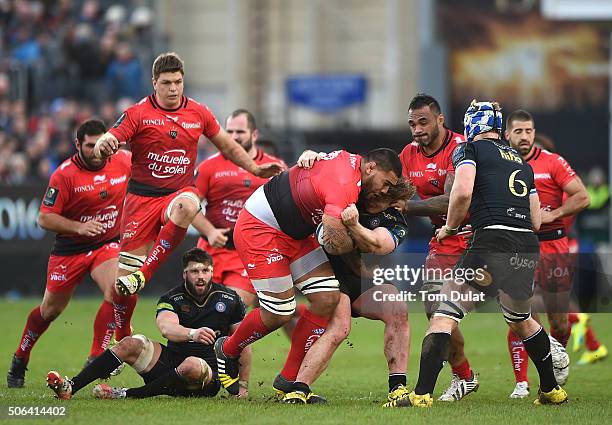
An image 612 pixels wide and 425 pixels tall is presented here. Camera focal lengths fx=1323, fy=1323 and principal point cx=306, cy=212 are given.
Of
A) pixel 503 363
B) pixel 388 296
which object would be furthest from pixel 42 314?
pixel 503 363

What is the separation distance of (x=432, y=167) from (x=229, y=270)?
2.86 meters

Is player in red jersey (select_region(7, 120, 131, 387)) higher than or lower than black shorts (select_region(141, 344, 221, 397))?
higher

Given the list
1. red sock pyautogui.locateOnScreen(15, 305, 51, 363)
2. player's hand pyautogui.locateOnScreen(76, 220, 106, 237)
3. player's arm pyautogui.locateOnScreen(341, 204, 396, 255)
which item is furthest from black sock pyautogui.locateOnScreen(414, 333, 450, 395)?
red sock pyautogui.locateOnScreen(15, 305, 51, 363)

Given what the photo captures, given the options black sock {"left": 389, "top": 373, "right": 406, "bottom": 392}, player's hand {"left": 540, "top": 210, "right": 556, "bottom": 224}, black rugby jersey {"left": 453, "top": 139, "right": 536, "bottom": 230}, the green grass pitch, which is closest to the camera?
the green grass pitch

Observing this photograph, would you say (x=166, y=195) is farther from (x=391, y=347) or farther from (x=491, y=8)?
(x=491, y=8)

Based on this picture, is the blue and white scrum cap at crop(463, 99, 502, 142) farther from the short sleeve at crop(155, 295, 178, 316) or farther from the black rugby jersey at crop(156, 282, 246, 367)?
the short sleeve at crop(155, 295, 178, 316)

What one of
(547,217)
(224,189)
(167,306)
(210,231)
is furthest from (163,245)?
(547,217)

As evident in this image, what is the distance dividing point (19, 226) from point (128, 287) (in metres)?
11.0

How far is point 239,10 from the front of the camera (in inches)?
1319

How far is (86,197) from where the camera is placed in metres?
13.0

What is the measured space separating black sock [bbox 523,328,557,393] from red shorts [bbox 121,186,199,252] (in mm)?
3529

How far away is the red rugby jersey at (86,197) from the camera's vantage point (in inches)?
507

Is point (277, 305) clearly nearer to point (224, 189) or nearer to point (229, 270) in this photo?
point (229, 270)

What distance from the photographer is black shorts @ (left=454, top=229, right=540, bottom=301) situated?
34.4ft
